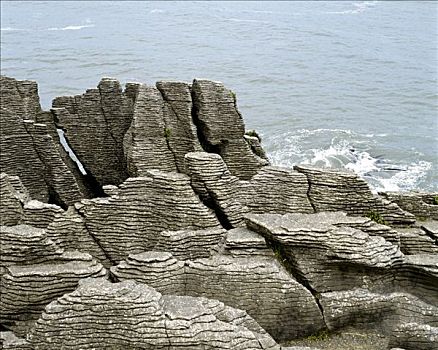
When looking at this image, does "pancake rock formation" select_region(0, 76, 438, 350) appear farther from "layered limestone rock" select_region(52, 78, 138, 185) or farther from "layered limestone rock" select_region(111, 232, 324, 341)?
"layered limestone rock" select_region(52, 78, 138, 185)

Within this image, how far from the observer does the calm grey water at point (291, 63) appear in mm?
49125

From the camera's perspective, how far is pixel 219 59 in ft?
239

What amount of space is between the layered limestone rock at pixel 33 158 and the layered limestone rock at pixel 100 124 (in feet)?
8.38

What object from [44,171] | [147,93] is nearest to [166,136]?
[147,93]

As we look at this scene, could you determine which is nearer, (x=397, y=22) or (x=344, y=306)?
(x=344, y=306)

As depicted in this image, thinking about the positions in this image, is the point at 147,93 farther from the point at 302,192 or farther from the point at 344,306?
the point at 344,306

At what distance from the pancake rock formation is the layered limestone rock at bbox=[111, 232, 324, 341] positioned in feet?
0.09

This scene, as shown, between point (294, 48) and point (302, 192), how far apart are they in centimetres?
6252

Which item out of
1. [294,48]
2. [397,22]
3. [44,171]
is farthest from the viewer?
[397,22]

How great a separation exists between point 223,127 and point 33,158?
→ 712 centimetres

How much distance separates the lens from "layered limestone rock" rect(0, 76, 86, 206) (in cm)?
2227

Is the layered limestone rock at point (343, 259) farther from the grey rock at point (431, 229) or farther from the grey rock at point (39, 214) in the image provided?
the grey rock at point (39, 214)

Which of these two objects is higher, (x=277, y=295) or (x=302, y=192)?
(x=302, y=192)

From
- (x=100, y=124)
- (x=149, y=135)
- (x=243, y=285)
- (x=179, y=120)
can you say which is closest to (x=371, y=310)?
(x=243, y=285)
